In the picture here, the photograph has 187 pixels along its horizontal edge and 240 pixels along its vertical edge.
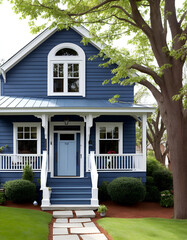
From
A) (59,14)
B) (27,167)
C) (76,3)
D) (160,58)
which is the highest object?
(76,3)

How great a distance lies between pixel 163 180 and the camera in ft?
49.8

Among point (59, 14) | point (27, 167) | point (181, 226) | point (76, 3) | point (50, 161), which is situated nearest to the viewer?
point (181, 226)

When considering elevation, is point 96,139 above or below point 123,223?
above

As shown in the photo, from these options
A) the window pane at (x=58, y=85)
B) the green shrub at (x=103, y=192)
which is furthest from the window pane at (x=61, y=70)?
the green shrub at (x=103, y=192)

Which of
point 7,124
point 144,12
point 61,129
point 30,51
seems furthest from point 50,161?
point 144,12

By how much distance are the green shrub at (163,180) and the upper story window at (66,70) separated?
5.62 meters

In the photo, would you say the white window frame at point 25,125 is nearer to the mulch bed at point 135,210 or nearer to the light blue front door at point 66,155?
the light blue front door at point 66,155

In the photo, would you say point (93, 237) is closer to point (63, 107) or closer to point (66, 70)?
point (63, 107)

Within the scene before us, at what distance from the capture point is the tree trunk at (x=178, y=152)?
10.9 metres

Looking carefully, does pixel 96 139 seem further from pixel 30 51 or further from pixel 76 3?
pixel 76 3

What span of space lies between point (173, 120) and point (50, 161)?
6.78 m

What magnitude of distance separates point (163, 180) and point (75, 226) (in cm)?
697

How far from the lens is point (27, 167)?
13453 millimetres

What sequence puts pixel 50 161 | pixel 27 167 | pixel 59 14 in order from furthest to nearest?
pixel 50 161 → pixel 27 167 → pixel 59 14
